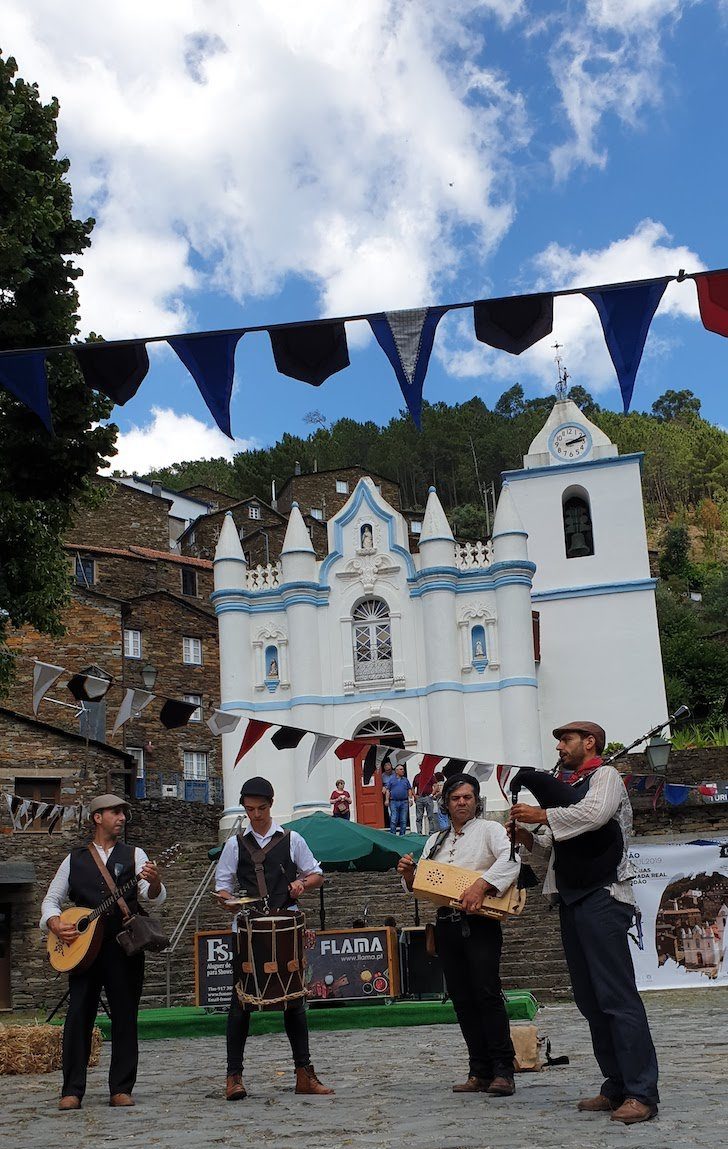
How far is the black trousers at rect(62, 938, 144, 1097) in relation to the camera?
23.5 feet

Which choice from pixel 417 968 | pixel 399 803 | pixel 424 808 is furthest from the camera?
pixel 424 808

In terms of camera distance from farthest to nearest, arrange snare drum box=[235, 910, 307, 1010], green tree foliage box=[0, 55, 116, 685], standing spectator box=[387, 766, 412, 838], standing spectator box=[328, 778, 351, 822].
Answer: standing spectator box=[328, 778, 351, 822] → standing spectator box=[387, 766, 412, 838] → green tree foliage box=[0, 55, 116, 685] → snare drum box=[235, 910, 307, 1010]

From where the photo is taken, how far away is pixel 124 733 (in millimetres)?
37906

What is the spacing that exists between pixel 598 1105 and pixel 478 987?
1.03 m

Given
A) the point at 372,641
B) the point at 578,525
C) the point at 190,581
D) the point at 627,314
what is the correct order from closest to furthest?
the point at 627,314 < the point at 372,641 < the point at 578,525 < the point at 190,581

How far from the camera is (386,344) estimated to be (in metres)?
8.98

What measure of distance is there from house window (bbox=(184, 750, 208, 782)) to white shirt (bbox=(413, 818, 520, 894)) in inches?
1294

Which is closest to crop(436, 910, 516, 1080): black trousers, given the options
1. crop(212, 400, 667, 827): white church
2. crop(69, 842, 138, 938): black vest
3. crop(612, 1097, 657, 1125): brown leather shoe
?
crop(612, 1097, 657, 1125): brown leather shoe

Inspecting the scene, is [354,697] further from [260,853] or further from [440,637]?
[260,853]

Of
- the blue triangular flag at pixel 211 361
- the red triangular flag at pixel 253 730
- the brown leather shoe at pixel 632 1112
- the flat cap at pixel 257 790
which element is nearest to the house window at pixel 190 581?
the red triangular flag at pixel 253 730

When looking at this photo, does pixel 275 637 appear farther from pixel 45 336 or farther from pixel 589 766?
pixel 589 766

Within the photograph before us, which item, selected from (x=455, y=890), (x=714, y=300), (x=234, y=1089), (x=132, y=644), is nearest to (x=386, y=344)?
(x=714, y=300)

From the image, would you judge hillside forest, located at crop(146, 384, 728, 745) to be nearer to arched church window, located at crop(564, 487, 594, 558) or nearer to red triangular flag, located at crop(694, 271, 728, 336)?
arched church window, located at crop(564, 487, 594, 558)

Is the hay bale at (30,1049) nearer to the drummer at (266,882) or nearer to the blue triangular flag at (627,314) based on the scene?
the drummer at (266,882)
